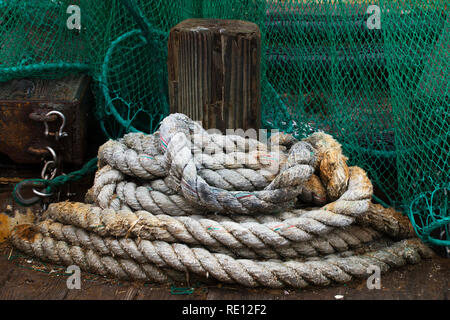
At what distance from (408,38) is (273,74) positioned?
0.75 m

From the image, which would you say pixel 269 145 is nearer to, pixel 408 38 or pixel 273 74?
pixel 273 74

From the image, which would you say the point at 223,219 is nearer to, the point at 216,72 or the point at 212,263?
the point at 212,263

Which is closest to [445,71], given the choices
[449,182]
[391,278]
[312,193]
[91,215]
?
[449,182]

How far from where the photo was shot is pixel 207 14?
2980 mm

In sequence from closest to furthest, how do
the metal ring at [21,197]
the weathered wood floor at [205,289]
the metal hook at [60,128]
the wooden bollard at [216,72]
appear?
the weathered wood floor at [205,289]
the wooden bollard at [216,72]
the metal ring at [21,197]
the metal hook at [60,128]

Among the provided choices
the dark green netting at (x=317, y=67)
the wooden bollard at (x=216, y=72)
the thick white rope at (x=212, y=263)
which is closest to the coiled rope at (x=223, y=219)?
the thick white rope at (x=212, y=263)

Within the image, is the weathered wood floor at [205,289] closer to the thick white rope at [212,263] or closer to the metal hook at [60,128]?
the thick white rope at [212,263]

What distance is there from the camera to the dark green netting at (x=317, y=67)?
2355 millimetres

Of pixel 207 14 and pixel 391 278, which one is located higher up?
pixel 207 14

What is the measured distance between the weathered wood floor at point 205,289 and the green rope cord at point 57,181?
0.44 metres

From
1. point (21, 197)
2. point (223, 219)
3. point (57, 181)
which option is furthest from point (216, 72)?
point (21, 197)

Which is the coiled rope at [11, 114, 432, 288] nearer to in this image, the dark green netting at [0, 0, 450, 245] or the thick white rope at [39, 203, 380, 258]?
the thick white rope at [39, 203, 380, 258]

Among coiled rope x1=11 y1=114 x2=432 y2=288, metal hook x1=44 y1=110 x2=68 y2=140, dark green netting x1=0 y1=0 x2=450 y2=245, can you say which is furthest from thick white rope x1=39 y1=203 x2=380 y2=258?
metal hook x1=44 y1=110 x2=68 y2=140

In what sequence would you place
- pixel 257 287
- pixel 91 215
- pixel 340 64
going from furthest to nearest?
pixel 340 64
pixel 91 215
pixel 257 287
